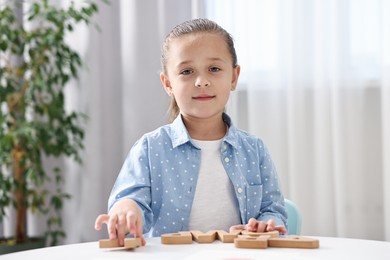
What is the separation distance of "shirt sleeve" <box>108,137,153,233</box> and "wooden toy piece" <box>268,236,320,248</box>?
17.6 inches

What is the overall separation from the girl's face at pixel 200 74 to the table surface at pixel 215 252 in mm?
529

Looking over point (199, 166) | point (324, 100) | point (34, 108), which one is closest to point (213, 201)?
point (199, 166)

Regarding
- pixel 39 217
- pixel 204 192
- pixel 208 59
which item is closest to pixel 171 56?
pixel 208 59

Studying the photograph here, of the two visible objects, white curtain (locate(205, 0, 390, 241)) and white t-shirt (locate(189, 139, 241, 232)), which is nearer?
white t-shirt (locate(189, 139, 241, 232))

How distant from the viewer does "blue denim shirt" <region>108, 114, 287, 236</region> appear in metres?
1.58

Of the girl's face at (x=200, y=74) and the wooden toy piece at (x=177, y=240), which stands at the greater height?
the girl's face at (x=200, y=74)

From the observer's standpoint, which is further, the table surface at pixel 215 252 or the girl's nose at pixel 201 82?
the girl's nose at pixel 201 82

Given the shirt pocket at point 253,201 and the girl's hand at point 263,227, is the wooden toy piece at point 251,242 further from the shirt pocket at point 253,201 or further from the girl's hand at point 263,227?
the shirt pocket at point 253,201

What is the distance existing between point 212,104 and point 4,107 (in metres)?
2.28

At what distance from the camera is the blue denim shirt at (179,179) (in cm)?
158

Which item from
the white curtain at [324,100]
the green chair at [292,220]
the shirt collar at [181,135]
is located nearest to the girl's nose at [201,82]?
the shirt collar at [181,135]

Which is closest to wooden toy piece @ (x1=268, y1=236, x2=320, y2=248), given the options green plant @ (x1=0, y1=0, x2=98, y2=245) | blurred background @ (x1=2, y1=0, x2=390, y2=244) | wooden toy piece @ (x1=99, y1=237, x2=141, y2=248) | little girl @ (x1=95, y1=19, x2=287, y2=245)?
wooden toy piece @ (x1=99, y1=237, x2=141, y2=248)

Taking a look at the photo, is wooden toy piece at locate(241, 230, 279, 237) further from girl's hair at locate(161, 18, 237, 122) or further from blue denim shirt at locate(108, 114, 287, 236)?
girl's hair at locate(161, 18, 237, 122)

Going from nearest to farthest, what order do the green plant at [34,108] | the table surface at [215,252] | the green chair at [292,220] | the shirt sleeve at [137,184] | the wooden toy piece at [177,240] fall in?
the table surface at [215,252], the wooden toy piece at [177,240], the shirt sleeve at [137,184], the green chair at [292,220], the green plant at [34,108]
